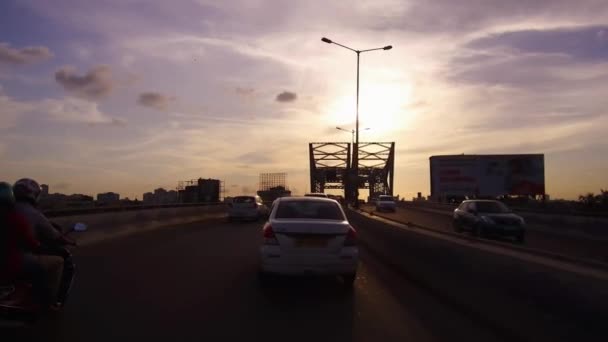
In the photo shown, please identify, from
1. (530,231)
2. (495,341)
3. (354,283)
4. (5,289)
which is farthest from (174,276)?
(530,231)

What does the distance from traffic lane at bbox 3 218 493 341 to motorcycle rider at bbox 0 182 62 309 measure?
0.78m

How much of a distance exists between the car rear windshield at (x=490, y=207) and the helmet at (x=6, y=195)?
809 inches

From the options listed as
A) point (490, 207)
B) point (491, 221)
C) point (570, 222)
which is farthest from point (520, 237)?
point (570, 222)

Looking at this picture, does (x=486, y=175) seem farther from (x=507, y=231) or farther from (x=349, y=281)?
(x=349, y=281)

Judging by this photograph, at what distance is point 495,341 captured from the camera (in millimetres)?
6656

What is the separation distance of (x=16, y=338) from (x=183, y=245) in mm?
12278

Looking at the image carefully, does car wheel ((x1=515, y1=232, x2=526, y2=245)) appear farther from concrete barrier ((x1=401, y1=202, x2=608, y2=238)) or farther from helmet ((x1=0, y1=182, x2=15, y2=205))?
helmet ((x1=0, y1=182, x2=15, y2=205))

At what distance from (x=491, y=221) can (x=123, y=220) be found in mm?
14169

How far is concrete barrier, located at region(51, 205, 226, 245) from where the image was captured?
59.9ft

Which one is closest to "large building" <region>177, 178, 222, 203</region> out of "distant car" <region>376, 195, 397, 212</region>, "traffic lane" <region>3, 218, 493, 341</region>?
"distant car" <region>376, 195, 397, 212</region>

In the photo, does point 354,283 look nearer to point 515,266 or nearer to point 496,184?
point 515,266

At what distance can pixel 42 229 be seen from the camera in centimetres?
679

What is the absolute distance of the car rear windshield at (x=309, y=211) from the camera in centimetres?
1109

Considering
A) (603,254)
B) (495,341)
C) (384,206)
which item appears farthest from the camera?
(384,206)
